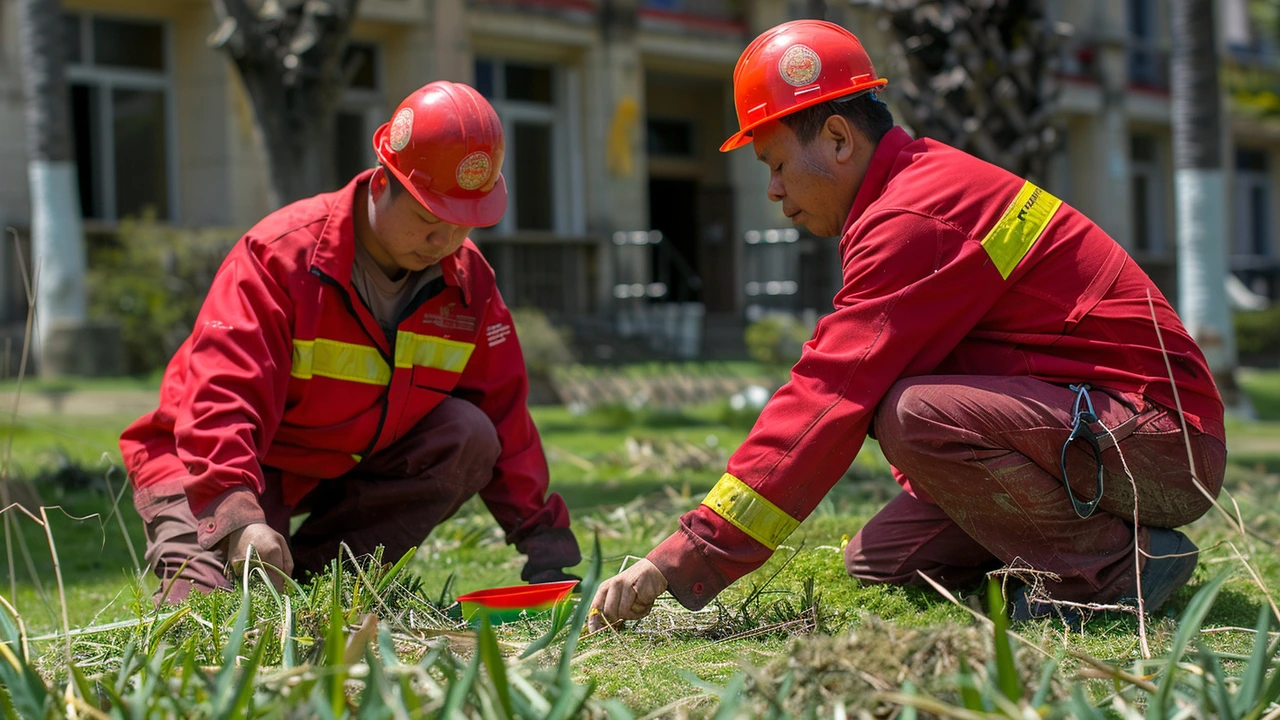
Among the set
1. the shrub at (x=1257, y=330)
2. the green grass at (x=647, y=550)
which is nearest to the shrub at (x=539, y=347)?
the green grass at (x=647, y=550)

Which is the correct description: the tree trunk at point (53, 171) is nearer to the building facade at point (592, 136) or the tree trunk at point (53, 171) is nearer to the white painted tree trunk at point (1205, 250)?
the building facade at point (592, 136)

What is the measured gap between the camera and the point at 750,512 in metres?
2.89

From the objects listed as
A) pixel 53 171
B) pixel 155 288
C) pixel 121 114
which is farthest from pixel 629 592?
pixel 121 114

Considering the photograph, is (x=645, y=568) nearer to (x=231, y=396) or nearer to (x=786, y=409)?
(x=786, y=409)

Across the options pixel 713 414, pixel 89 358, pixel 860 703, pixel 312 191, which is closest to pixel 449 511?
pixel 860 703

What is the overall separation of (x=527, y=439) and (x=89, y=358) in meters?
8.77

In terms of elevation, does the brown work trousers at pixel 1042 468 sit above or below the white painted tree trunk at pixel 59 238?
below

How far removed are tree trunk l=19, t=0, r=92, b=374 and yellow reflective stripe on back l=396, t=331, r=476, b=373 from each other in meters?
8.76

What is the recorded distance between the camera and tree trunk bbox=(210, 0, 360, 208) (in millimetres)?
8148

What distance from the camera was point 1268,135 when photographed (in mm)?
27484

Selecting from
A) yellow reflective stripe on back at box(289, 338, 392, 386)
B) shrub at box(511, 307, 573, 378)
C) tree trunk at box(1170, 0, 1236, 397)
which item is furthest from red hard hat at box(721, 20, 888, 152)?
tree trunk at box(1170, 0, 1236, 397)

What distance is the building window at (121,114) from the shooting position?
14.7 metres

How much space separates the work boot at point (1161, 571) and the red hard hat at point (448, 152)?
1811 mm

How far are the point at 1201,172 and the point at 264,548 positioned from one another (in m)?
11.2
